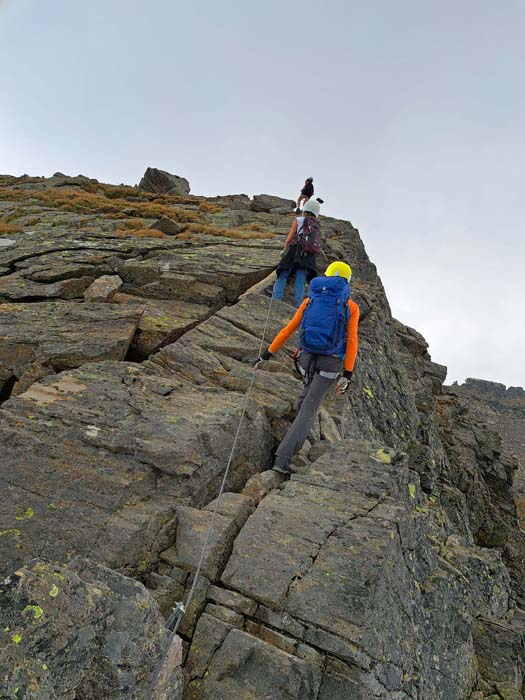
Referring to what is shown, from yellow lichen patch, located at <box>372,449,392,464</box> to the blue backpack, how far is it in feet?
7.83

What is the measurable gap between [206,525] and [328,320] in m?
4.87

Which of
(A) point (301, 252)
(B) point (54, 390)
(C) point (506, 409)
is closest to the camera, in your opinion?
(B) point (54, 390)

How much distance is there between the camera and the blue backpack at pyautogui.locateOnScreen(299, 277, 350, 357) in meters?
9.06

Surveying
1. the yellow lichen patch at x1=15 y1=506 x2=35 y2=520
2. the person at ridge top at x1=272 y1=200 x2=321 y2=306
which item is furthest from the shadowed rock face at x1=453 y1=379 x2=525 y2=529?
the yellow lichen patch at x1=15 y1=506 x2=35 y2=520

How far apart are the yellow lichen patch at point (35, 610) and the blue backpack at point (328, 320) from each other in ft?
21.8

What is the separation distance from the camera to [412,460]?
16047 mm

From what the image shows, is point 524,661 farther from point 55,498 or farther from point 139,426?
point 55,498

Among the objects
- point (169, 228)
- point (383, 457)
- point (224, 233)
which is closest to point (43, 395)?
point (383, 457)

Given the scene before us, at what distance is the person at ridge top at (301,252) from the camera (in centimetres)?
1499

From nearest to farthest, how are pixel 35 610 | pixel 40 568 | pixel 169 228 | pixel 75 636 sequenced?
pixel 35 610, pixel 75 636, pixel 40 568, pixel 169 228

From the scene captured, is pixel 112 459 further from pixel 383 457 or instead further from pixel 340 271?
pixel 340 271

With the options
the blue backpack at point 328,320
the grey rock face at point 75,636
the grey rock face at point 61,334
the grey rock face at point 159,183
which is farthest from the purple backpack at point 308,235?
the grey rock face at point 159,183

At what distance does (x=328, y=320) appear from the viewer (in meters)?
9.07

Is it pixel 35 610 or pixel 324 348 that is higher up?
pixel 324 348
